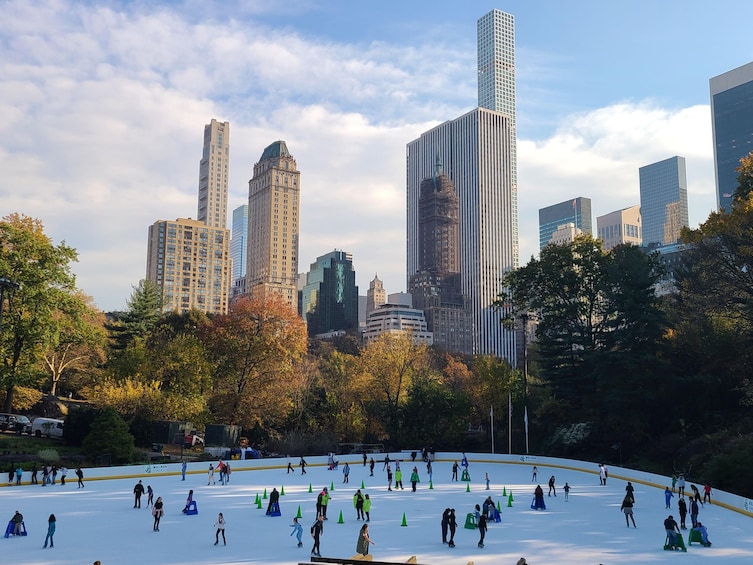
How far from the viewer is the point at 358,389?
2650 inches

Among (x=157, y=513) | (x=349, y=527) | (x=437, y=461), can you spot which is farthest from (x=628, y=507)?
(x=437, y=461)

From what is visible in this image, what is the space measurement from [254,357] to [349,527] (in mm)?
37123

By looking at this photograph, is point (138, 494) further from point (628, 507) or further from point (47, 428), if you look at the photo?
point (47, 428)

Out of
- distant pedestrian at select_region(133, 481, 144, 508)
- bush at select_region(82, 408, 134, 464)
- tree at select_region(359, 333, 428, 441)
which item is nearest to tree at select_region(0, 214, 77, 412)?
bush at select_region(82, 408, 134, 464)

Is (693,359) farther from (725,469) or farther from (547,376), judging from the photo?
(725,469)

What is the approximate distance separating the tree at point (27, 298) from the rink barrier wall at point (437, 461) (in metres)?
13.4

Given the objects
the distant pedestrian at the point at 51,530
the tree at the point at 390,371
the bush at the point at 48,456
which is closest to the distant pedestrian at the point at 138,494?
the distant pedestrian at the point at 51,530

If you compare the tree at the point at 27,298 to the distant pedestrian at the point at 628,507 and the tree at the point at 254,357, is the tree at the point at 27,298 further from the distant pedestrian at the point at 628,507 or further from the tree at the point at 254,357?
the distant pedestrian at the point at 628,507

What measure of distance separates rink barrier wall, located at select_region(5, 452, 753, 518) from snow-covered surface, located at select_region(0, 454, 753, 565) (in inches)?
17.9

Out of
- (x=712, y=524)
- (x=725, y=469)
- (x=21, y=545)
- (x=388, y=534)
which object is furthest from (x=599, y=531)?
(x=21, y=545)

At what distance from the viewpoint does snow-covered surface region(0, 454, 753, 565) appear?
2058cm

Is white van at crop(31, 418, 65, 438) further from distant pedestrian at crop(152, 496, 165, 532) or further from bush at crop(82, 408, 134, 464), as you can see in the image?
distant pedestrian at crop(152, 496, 165, 532)

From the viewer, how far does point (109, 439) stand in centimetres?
4381

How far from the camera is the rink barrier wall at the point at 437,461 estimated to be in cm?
3212
